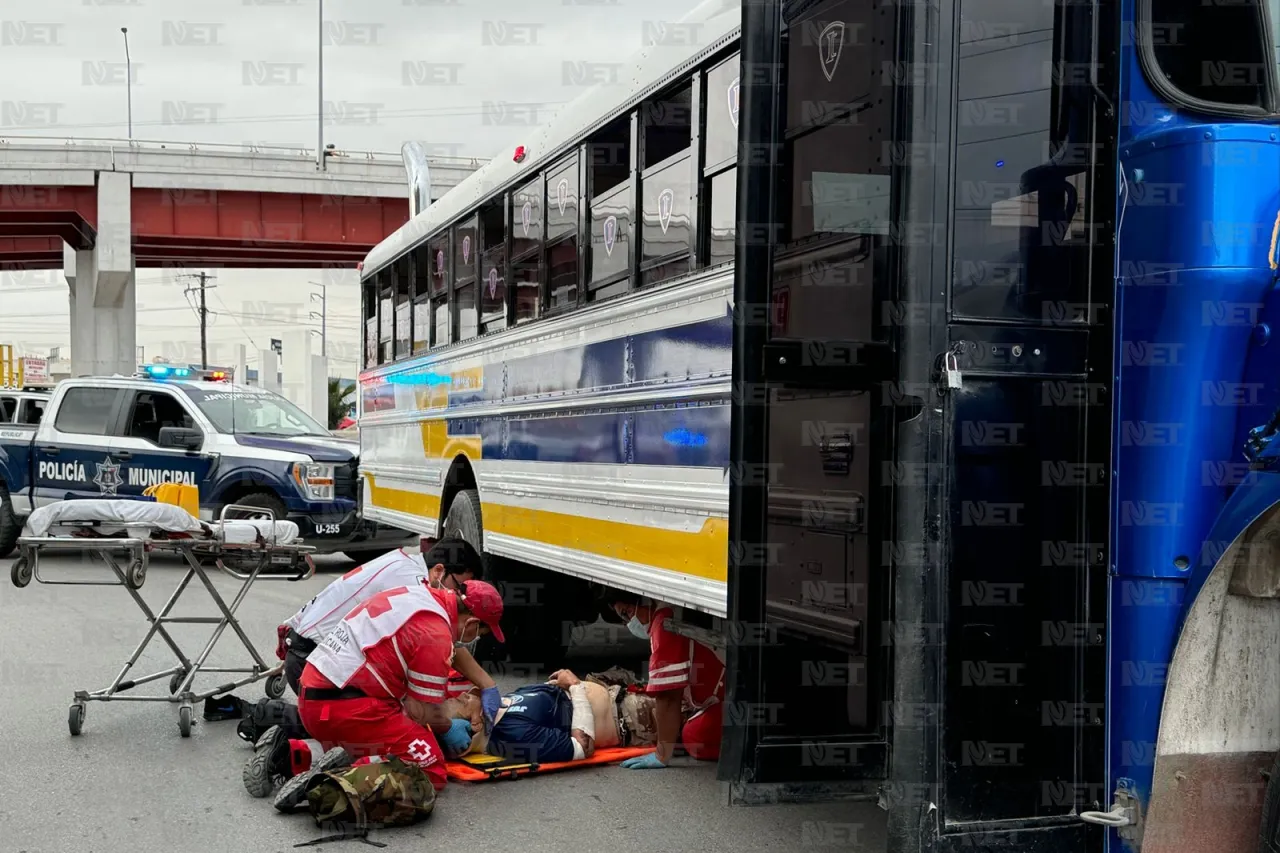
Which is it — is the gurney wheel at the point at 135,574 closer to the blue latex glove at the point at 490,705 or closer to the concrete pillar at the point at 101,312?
the blue latex glove at the point at 490,705

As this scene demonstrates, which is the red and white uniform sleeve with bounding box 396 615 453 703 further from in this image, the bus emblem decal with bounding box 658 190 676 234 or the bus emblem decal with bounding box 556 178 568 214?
the bus emblem decal with bounding box 556 178 568 214

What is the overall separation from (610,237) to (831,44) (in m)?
2.16

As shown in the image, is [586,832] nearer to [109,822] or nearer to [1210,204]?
[109,822]

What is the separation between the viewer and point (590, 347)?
21.1 ft

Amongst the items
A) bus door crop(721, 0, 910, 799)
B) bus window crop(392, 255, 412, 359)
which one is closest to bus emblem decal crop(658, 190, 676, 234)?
bus door crop(721, 0, 910, 799)

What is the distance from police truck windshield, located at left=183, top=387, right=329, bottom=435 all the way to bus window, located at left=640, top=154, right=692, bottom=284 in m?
Answer: 9.74

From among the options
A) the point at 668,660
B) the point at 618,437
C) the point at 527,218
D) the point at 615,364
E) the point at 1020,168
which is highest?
the point at 527,218

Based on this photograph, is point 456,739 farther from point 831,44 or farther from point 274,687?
point 831,44

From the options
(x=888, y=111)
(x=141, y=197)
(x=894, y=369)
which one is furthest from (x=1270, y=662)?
(x=141, y=197)

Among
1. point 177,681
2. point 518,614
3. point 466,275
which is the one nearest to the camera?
Answer: point 177,681

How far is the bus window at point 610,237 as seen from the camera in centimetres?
610

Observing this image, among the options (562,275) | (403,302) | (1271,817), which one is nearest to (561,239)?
(562,275)

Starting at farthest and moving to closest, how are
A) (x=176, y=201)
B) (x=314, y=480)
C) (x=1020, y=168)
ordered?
(x=176, y=201), (x=314, y=480), (x=1020, y=168)

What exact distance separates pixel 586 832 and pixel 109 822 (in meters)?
1.89
